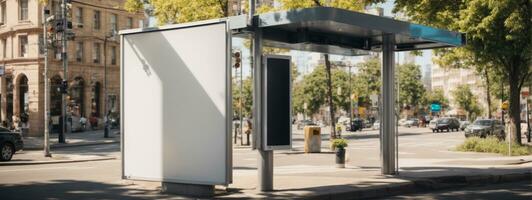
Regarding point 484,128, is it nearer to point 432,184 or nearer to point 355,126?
A: point 355,126

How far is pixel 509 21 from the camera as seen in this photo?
24.2 meters

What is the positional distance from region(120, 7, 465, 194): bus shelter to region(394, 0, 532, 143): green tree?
11719 millimetres

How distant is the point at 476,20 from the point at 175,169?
1716cm

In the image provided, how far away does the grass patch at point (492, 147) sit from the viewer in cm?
2538

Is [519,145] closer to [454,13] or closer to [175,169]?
[454,13]

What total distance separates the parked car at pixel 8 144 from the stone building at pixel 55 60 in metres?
27.6

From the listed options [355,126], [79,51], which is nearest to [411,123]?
[355,126]

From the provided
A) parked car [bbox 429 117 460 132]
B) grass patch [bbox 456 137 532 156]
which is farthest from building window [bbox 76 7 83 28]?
grass patch [bbox 456 137 532 156]

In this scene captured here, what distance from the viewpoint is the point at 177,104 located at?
12500 millimetres

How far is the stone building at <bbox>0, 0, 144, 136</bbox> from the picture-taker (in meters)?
53.2

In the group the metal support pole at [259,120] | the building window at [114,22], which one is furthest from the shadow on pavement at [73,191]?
the building window at [114,22]

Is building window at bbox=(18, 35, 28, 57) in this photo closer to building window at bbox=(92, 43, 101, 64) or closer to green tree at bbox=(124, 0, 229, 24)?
building window at bbox=(92, 43, 101, 64)

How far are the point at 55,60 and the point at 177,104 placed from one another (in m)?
46.1

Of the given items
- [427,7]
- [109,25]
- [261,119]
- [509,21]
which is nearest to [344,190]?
[261,119]
